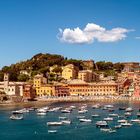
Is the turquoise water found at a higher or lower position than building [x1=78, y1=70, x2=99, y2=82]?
lower

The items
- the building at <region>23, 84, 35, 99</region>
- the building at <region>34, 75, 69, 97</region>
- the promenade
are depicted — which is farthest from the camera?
the building at <region>34, 75, 69, 97</region>

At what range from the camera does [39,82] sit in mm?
79500

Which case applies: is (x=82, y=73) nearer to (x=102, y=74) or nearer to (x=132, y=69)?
(x=102, y=74)

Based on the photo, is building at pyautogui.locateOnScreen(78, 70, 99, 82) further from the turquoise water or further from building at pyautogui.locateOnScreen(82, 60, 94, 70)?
the turquoise water

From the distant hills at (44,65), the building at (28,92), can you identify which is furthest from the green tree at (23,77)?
the building at (28,92)

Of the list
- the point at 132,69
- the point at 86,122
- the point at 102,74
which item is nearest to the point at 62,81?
the point at 102,74

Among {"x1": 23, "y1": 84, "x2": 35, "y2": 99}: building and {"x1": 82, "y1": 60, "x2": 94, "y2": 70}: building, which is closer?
{"x1": 23, "y1": 84, "x2": 35, "y2": 99}: building

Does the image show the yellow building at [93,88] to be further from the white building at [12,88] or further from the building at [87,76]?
the white building at [12,88]

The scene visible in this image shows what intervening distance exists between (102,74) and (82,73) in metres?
7.75

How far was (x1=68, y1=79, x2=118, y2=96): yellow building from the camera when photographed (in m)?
80.8

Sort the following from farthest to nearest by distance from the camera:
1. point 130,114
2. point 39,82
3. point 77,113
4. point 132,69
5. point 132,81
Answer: point 132,69, point 132,81, point 39,82, point 77,113, point 130,114

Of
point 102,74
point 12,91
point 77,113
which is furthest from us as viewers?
point 102,74

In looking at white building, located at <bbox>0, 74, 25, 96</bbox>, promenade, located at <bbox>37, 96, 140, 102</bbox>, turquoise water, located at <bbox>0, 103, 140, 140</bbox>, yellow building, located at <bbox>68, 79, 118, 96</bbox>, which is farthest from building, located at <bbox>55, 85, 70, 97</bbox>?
turquoise water, located at <bbox>0, 103, 140, 140</bbox>

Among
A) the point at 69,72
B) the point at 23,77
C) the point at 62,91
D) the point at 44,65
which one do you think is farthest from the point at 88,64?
the point at 62,91
